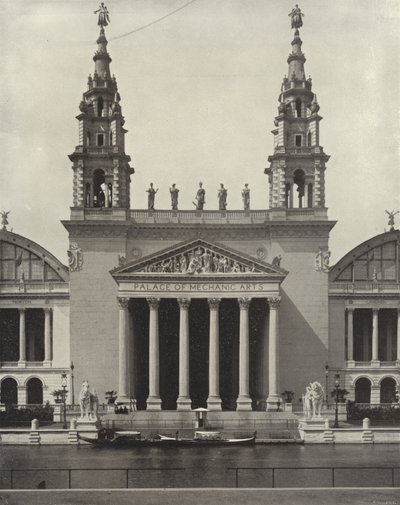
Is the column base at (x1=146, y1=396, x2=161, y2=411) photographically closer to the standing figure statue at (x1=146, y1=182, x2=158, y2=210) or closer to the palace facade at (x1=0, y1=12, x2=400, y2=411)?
the palace facade at (x1=0, y1=12, x2=400, y2=411)

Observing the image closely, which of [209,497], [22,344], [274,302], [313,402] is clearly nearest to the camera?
[209,497]

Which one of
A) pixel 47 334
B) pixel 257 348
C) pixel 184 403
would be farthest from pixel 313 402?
pixel 47 334

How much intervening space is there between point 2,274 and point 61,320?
25.3ft

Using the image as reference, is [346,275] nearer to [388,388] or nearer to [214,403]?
[388,388]

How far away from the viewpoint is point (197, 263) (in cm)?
6241

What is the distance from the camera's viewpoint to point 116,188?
230ft

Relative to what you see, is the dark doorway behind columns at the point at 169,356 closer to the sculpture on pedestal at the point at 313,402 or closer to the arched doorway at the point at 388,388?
the arched doorway at the point at 388,388

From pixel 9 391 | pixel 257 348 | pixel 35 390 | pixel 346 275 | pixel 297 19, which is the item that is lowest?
pixel 9 391

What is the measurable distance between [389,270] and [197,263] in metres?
21.7

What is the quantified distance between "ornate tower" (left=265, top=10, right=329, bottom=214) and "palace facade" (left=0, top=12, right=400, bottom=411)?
114 mm

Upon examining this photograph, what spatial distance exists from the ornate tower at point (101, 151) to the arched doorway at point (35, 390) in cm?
1600

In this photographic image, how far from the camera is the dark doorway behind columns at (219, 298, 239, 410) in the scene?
67.4 meters

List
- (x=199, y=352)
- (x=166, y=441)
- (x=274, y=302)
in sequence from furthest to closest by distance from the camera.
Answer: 1. (x=199, y=352)
2. (x=274, y=302)
3. (x=166, y=441)

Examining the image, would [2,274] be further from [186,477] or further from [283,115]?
[186,477]
